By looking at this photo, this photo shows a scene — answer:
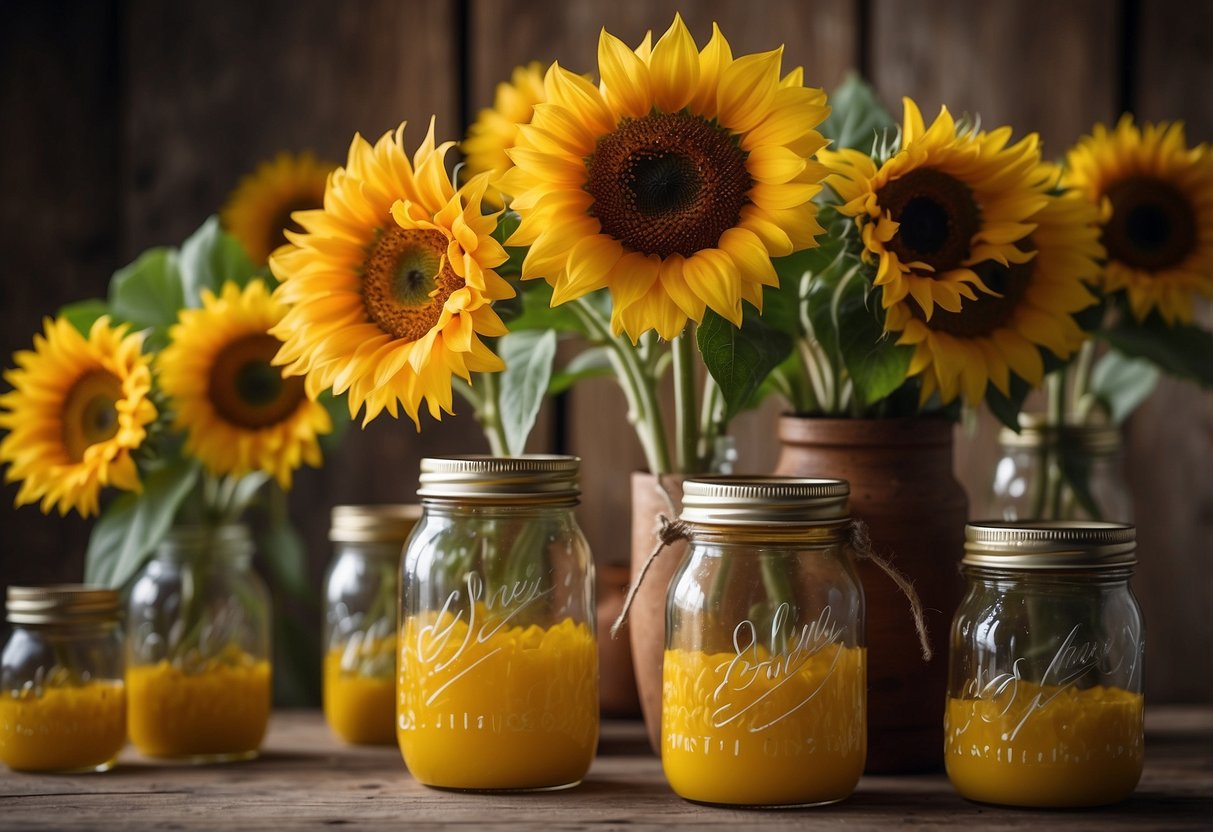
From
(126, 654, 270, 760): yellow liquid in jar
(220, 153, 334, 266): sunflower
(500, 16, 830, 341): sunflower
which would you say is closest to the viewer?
(500, 16, 830, 341): sunflower

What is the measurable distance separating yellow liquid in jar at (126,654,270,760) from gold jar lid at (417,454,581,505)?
10.0 inches

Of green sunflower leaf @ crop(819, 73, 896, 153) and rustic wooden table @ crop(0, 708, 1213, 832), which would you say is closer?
rustic wooden table @ crop(0, 708, 1213, 832)

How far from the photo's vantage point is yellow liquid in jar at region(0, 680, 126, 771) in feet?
3.00

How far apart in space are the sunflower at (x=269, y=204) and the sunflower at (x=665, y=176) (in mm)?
515

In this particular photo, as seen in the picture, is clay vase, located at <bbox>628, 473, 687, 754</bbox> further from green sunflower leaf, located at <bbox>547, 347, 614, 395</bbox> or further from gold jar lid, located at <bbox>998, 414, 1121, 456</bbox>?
gold jar lid, located at <bbox>998, 414, 1121, 456</bbox>

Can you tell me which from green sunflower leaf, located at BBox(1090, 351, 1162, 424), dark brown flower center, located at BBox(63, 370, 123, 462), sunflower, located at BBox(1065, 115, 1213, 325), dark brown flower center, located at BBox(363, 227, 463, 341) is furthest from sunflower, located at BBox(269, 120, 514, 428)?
green sunflower leaf, located at BBox(1090, 351, 1162, 424)

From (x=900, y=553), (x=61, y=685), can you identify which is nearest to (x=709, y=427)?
(x=900, y=553)

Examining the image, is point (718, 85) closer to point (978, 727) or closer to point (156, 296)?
point (978, 727)

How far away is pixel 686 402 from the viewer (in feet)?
2.93

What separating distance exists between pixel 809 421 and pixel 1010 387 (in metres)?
0.13

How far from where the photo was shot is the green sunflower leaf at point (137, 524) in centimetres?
101

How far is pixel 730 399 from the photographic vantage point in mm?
805

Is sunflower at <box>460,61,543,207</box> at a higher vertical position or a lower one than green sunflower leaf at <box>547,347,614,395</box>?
higher

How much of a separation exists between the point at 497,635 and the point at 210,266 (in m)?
0.44
